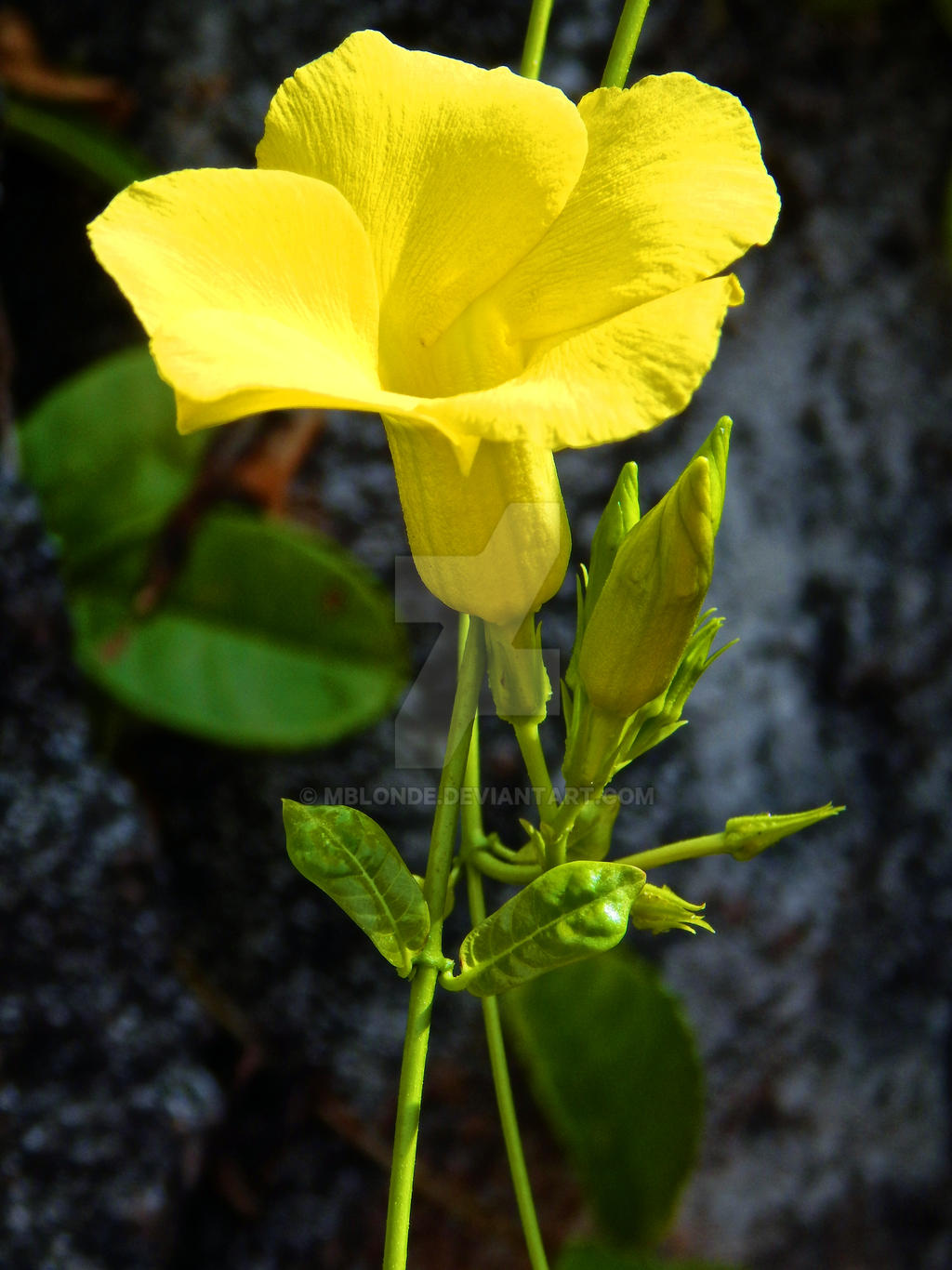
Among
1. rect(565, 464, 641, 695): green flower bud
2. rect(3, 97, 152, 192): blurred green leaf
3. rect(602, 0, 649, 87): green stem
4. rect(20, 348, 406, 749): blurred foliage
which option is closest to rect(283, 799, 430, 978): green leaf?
rect(565, 464, 641, 695): green flower bud

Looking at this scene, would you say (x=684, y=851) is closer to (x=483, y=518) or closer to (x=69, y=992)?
(x=483, y=518)

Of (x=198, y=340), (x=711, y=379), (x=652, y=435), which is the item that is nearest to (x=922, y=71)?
(x=711, y=379)


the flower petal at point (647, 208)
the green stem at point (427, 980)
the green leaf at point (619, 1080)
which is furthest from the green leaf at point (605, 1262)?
the flower petal at point (647, 208)

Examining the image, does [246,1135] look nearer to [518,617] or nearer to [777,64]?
[518,617]

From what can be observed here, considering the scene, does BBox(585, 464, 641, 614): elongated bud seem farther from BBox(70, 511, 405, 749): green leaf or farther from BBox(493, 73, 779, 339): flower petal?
BBox(70, 511, 405, 749): green leaf

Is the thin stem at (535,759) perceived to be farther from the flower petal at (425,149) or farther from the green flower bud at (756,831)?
the flower petal at (425,149)
